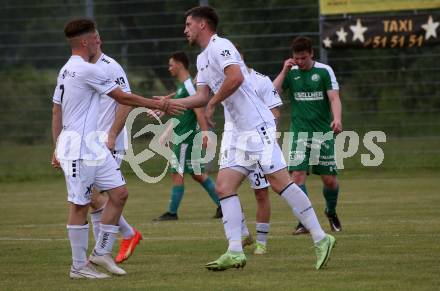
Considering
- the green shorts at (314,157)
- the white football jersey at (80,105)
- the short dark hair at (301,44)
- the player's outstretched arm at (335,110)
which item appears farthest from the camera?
the green shorts at (314,157)

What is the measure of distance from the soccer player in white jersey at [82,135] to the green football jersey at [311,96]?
3962 millimetres

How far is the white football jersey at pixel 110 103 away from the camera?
9.13m

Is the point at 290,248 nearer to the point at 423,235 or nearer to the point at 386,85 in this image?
the point at 423,235

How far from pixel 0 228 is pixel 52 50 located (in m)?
11.6

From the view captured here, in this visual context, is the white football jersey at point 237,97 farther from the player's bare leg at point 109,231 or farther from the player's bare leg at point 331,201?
the player's bare leg at point 331,201

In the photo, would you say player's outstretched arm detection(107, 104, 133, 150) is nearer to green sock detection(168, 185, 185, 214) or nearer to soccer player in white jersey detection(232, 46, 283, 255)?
soccer player in white jersey detection(232, 46, 283, 255)

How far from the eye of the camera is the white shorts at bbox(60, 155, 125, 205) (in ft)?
26.4

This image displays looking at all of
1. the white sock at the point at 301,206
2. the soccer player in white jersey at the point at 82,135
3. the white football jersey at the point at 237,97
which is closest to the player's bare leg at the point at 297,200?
the white sock at the point at 301,206

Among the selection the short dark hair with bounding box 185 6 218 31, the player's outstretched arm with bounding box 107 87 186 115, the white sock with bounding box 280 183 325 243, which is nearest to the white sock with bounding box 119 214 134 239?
the player's outstretched arm with bounding box 107 87 186 115

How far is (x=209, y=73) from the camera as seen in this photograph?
8.45 metres

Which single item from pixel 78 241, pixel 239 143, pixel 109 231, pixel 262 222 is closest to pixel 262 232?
pixel 262 222

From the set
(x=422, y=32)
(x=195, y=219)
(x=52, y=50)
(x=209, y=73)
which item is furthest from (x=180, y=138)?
(x=52, y=50)

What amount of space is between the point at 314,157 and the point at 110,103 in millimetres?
3254

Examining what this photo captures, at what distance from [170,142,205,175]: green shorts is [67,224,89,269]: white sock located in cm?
617
